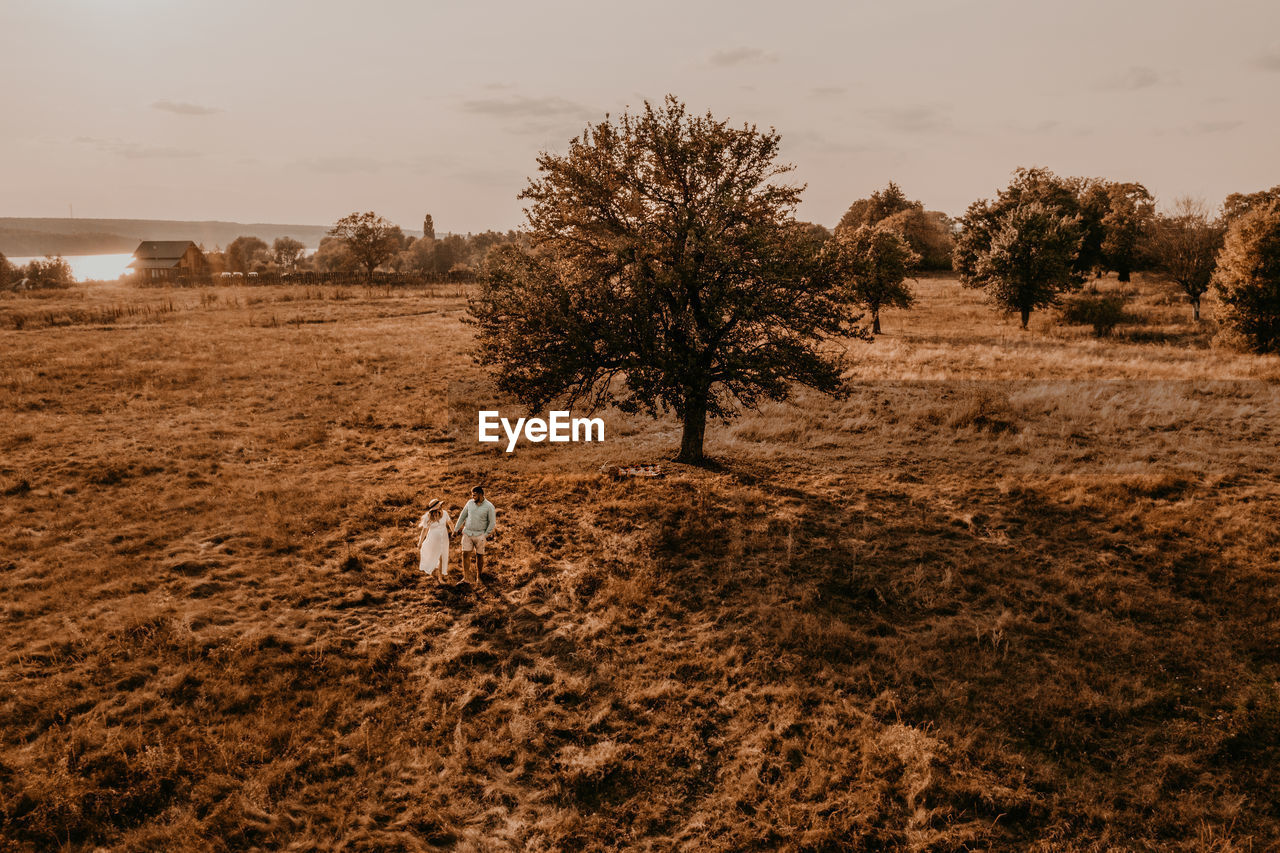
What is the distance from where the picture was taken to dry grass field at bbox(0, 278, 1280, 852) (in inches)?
303

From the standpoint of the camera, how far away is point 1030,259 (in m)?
42.0

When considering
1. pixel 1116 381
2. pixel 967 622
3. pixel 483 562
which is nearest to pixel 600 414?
pixel 483 562

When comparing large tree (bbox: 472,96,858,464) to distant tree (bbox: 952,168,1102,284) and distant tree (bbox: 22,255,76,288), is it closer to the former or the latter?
distant tree (bbox: 952,168,1102,284)

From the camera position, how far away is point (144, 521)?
15.5m

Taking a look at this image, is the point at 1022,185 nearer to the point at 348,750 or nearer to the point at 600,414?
the point at 600,414

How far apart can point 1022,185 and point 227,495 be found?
64.2 m

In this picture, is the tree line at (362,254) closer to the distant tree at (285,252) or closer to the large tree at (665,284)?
the distant tree at (285,252)

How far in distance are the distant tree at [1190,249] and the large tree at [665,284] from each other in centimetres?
4256

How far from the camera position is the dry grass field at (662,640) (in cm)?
771

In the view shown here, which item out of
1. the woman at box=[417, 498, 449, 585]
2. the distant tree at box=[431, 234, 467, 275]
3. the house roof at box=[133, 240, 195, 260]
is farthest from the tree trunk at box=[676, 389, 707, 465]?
the distant tree at box=[431, 234, 467, 275]

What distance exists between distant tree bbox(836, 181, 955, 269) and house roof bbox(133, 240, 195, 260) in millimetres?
110693

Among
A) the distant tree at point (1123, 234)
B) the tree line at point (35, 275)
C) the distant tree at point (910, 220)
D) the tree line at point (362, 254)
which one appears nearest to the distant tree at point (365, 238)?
the tree line at point (362, 254)

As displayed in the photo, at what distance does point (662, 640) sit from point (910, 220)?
81.9 m

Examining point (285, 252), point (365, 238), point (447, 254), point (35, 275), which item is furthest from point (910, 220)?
point (285, 252)
